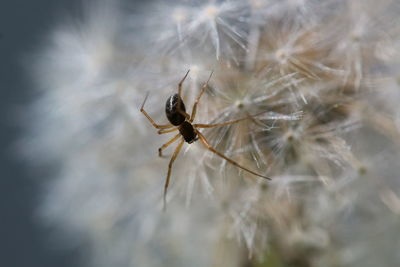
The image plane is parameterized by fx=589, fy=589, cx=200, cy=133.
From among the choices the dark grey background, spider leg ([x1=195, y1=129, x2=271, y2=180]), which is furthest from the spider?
the dark grey background

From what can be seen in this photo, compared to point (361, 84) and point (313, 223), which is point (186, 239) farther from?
point (361, 84)

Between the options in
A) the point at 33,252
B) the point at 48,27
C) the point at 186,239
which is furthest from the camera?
the point at 33,252

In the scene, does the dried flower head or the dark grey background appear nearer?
the dried flower head

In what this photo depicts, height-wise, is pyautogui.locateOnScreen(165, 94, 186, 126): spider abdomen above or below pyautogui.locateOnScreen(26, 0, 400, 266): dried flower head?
below

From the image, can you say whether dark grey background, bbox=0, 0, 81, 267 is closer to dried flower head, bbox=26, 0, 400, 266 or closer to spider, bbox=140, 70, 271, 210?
dried flower head, bbox=26, 0, 400, 266

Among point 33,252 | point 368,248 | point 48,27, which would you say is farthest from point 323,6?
point 33,252

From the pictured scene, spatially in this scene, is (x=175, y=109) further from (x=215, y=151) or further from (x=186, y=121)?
(x=215, y=151)
